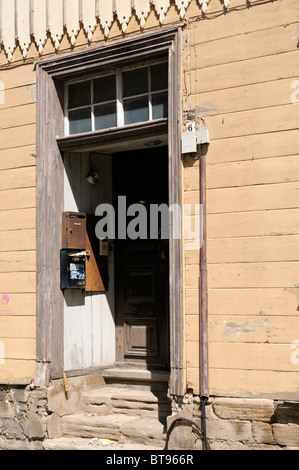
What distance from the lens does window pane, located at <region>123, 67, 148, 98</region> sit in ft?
22.4

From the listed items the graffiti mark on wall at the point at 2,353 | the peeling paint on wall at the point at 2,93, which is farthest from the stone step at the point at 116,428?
the peeling paint on wall at the point at 2,93

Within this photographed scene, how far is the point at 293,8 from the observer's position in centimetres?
580

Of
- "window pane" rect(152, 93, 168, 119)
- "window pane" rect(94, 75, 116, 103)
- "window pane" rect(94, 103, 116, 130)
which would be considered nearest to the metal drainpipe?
"window pane" rect(152, 93, 168, 119)

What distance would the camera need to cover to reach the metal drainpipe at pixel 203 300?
5.97 m

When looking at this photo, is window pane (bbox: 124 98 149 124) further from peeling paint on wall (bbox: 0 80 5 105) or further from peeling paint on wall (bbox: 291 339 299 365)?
peeling paint on wall (bbox: 291 339 299 365)

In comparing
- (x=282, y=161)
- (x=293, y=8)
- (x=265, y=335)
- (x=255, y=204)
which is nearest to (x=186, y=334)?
(x=265, y=335)

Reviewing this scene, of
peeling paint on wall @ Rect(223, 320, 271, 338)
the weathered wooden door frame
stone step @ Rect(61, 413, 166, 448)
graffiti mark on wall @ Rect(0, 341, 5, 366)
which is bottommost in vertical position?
stone step @ Rect(61, 413, 166, 448)

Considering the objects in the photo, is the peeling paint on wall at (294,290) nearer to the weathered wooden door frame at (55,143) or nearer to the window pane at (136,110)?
the weathered wooden door frame at (55,143)

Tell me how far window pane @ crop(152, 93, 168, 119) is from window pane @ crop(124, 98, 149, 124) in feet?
0.33

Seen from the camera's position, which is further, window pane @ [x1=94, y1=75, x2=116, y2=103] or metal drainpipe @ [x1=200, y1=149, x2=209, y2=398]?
window pane @ [x1=94, y1=75, x2=116, y2=103]

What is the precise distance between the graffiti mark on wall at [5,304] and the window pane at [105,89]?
7.76 feet

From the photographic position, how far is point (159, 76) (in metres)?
6.73

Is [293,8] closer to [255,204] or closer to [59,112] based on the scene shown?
[255,204]

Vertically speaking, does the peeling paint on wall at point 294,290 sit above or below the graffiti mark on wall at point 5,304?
above
